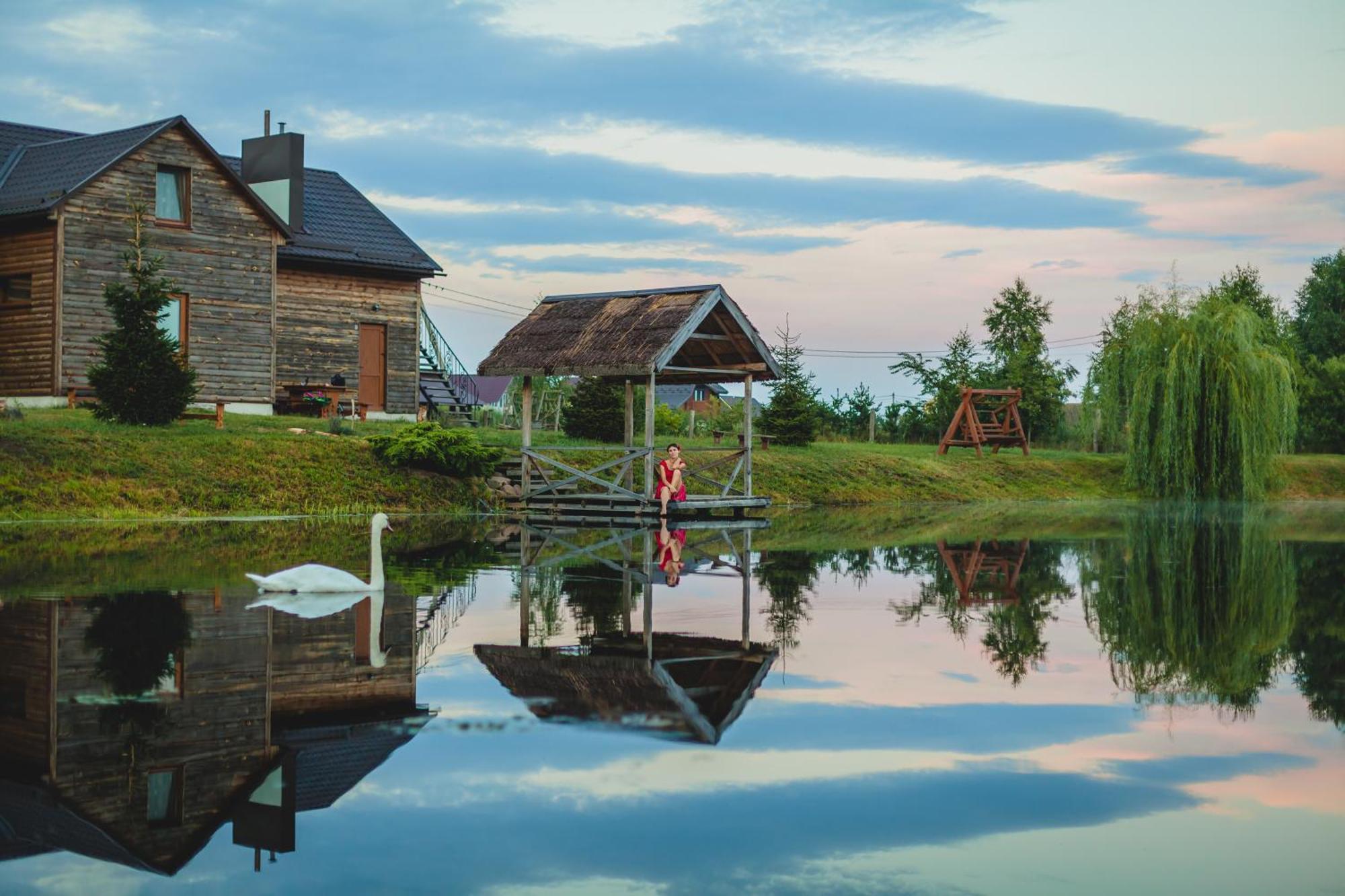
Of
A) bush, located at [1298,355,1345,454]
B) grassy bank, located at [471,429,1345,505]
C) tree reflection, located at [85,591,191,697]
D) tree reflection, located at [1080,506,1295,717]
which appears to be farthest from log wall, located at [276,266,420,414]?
bush, located at [1298,355,1345,454]

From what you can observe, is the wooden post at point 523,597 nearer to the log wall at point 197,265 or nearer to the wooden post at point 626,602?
the wooden post at point 626,602

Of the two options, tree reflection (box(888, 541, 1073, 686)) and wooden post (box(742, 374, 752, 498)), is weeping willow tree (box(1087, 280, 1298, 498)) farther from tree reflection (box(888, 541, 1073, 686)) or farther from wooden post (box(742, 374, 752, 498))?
tree reflection (box(888, 541, 1073, 686))

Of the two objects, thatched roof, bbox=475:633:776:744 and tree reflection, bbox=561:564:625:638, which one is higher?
tree reflection, bbox=561:564:625:638

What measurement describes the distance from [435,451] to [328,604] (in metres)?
17.4

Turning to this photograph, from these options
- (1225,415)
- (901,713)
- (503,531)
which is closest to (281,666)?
(901,713)

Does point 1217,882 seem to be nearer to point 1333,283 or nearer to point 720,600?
point 720,600

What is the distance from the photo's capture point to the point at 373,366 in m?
39.8

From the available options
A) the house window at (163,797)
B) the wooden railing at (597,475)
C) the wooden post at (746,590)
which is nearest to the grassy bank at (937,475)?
the wooden railing at (597,475)

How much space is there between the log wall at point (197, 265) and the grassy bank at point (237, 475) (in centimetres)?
188

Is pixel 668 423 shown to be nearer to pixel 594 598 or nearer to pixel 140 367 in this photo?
pixel 140 367

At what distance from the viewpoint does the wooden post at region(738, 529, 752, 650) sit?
38.4 feet

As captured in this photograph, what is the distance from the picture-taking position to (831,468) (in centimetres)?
4122

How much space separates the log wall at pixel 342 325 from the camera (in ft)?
124

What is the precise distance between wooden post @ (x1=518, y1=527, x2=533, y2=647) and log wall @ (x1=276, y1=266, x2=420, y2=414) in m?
18.6
